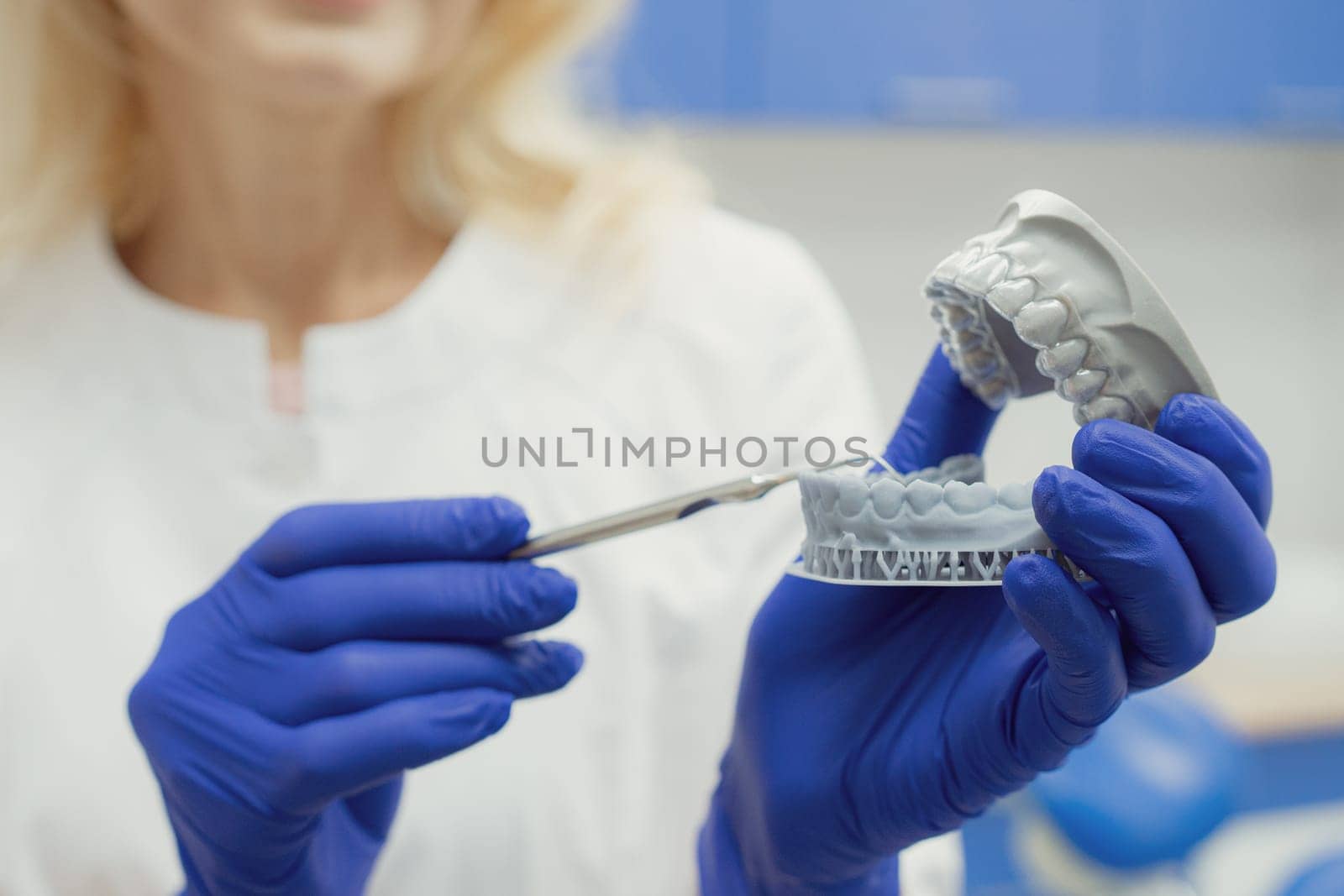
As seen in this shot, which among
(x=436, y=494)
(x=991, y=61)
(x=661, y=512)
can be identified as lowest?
(x=436, y=494)

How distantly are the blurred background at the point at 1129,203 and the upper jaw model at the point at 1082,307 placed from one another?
637 mm

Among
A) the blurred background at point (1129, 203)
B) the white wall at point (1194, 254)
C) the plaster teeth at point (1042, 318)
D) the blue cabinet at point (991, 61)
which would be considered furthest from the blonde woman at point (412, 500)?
the white wall at point (1194, 254)

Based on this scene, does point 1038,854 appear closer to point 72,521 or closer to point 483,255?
point 483,255

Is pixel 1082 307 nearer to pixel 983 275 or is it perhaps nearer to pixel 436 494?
pixel 983 275

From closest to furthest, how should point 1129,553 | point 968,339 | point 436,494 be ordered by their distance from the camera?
point 1129,553, point 968,339, point 436,494

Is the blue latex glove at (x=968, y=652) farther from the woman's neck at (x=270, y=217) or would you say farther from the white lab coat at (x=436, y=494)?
the woman's neck at (x=270, y=217)

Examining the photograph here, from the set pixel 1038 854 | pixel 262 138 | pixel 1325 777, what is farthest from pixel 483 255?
pixel 1325 777

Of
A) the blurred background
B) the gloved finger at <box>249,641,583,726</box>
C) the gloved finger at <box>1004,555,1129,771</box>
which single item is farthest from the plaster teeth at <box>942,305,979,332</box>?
the blurred background

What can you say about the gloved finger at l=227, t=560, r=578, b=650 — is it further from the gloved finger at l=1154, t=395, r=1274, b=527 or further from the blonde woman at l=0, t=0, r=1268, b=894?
the gloved finger at l=1154, t=395, r=1274, b=527

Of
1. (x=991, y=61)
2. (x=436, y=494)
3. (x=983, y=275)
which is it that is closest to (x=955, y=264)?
(x=983, y=275)

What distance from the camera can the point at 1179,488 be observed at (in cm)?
47

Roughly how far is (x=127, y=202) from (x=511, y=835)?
0.58 m

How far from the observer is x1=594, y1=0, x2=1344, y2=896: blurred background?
1146 mm

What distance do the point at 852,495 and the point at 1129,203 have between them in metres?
1.82
